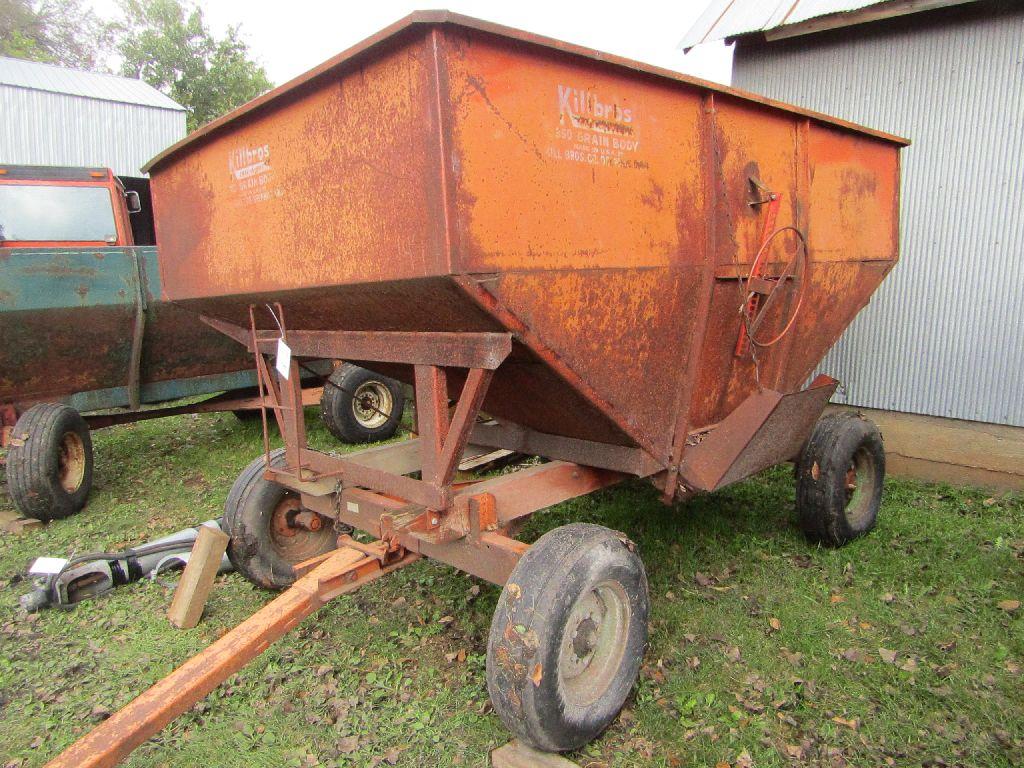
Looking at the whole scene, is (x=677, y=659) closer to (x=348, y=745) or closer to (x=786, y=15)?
(x=348, y=745)

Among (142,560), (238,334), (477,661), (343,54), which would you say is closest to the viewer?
(343,54)

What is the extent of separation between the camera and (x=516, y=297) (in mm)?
2430

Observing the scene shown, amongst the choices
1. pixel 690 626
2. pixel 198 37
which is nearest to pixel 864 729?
pixel 690 626

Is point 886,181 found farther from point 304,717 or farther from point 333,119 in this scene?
point 304,717

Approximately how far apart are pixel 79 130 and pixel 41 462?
15.7 meters

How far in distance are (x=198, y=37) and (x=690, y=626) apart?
107 ft

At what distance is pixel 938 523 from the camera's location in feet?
15.6

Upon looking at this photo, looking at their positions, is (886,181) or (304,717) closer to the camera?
(304,717)

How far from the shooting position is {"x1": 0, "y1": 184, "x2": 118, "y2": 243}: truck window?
6398 millimetres

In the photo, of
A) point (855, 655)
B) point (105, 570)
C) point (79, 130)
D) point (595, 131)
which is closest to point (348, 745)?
point (105, 570)

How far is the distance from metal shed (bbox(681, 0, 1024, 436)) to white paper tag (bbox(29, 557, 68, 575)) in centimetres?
580

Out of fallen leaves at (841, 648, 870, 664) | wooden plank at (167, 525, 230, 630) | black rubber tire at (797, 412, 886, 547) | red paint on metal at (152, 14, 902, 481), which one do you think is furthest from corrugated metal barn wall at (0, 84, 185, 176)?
fallen leaves at (841, 648, 870, 664)

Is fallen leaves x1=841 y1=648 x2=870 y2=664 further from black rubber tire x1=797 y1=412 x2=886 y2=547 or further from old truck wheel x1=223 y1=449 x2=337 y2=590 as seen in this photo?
old truck wheel x1=223 y1=449 x2=337 y2=590

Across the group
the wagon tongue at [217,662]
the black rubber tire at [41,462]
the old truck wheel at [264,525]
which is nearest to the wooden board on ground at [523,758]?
the wagon tongue at [217,662]
